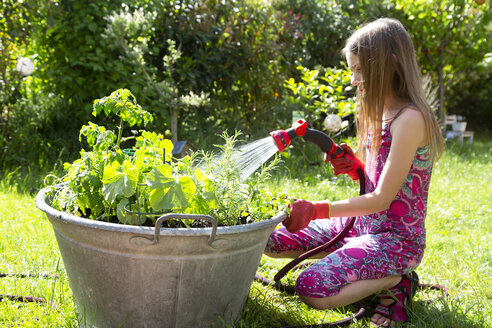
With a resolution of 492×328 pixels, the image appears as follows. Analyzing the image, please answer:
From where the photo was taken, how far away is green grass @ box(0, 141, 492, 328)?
164 centimetres

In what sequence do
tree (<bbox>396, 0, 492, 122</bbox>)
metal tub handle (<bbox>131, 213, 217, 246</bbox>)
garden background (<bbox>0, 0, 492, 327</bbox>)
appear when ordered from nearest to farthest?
metal tub handle (<bbox>131, 213, 217, 246</bbox>) → garden background (<bbox>0, 0, 492, 327</bbox>) → tree (<bbox>396, 0, 492, 122</bbox>)

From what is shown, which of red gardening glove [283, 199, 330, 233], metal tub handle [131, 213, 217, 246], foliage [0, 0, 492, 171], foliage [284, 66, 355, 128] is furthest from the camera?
foliage [284, 66, 355, 128]

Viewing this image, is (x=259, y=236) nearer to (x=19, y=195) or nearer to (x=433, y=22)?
(x=19, y=195)

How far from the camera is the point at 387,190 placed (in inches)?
65.2

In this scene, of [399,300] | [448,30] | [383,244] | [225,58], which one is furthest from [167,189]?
[448,30]

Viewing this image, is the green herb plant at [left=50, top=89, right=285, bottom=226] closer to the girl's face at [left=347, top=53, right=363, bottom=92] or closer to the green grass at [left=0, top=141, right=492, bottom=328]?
the green grass at [left=0, top=141, right=492, bottom=328]

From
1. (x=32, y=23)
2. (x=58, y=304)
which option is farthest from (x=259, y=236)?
(x=32, y=23)

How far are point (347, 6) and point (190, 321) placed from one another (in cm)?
615

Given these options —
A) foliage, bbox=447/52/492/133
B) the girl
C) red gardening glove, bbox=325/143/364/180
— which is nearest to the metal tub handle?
the girl

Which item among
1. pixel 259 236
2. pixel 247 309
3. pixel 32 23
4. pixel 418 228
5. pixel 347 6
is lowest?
pixel 247 309

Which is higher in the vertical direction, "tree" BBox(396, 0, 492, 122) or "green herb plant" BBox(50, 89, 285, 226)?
"tree" BBox(396, 0, 492, 122)

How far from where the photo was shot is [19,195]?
2896 millimetres

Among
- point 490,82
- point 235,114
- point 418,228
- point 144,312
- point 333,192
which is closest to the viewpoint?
point 144,312

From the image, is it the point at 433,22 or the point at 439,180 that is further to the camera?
the point at 433,22
